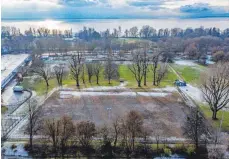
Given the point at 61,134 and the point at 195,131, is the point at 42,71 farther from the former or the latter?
the point at 195,131

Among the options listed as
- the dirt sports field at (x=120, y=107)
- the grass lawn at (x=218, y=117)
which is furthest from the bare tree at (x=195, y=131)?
the grass lawn at (x=218, y=117)

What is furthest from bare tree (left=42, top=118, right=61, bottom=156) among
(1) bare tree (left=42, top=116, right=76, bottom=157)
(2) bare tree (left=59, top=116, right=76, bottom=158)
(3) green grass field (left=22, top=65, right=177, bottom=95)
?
(3) green grass field (left=22, top=65, right=177, bottom=95)

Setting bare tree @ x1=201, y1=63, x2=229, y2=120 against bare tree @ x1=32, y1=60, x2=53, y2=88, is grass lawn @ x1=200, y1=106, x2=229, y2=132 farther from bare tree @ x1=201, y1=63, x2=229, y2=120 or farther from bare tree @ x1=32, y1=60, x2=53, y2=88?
bare tree @ x1=32, y1=60, x2=53, y2=88

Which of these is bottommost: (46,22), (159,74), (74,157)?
(74,157)

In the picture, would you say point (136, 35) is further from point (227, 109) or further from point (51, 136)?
point (51, 136)

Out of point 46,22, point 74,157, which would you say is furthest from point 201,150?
point 46,22

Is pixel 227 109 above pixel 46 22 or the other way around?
the other way around

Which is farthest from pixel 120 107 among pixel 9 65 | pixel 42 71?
pixel 9 65

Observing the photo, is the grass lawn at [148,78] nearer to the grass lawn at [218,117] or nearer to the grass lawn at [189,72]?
the grass lawn at [189,72]
